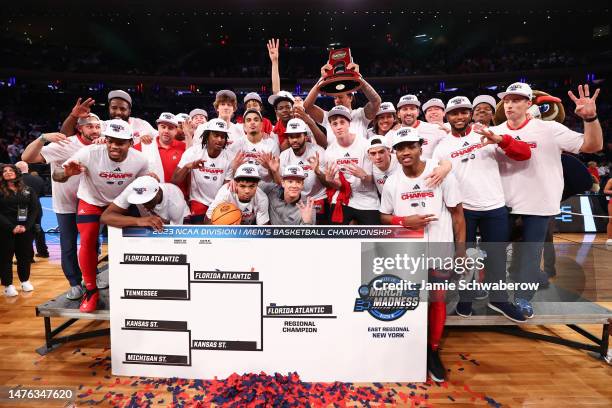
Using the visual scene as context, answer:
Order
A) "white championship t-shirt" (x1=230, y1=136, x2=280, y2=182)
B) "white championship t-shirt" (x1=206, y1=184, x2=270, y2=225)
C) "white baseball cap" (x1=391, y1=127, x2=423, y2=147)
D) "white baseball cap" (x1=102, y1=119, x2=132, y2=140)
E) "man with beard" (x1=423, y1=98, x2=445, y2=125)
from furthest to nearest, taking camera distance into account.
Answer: "man with beard" (x1=423, y1=98, x2=445, y2=125) → "white championship t-shirt" (x1=230, y1=136, x2=280, y2=182) → "white championship t-shirt" (x1=206, y1=184, x2=270, y2=225) → "white baseball cap" (x1=102, y1=119, x2=132, y2=140) → "white baseball cap" (x1=391, y1=127, x2=423, y2=147)

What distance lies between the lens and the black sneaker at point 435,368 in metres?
2.92

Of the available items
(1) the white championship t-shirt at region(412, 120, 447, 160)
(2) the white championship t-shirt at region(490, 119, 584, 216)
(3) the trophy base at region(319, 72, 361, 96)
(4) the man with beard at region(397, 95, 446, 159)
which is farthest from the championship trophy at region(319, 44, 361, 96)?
(2) the white championship t-shirt at region(490, 119, 584, 216)

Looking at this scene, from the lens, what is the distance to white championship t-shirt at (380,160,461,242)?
115 inches

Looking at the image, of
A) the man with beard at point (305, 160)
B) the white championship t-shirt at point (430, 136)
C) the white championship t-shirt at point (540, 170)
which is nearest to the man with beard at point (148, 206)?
the man with beard at point (305, 160)

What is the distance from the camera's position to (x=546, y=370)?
3131mm

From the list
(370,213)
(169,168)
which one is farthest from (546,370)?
(169,168)

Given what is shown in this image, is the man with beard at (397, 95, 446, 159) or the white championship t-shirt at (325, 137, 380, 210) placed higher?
the man with beard at (397, 95, 446, 159)

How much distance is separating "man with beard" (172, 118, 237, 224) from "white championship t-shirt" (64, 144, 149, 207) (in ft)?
1.53

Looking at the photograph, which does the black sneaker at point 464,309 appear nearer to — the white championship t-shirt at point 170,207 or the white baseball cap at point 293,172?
the white baseball cap at point 293,172

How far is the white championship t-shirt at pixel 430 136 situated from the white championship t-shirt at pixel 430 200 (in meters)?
1.22

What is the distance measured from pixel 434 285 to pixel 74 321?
12.3 feet

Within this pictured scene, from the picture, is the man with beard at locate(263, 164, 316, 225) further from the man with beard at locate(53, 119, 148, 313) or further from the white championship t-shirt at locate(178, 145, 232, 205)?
the man with beard at locate(53, 119, 148, 313)

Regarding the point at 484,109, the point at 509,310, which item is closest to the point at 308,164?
the point at 484,109

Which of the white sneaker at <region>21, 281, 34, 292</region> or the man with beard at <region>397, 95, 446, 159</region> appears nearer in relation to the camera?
the man with beard at <region>397, 95, 446, 159</region>
